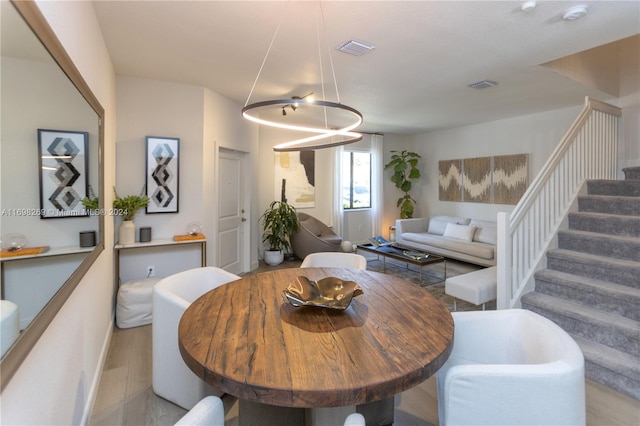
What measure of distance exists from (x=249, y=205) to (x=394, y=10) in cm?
348

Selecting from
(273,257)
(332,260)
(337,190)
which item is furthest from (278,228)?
(332,260)

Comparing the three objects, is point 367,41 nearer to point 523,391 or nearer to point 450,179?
point 523,391

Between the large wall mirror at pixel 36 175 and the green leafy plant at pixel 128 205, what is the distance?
1769mm

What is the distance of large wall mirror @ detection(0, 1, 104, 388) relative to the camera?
2.62ft

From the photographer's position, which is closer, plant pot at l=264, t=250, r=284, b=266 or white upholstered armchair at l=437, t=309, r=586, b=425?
white upholstered armchair at l=437, t=309, r=586, b=425

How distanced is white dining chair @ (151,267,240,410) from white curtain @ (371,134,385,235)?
542 centimetres

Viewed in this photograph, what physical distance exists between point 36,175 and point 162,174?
106 inches

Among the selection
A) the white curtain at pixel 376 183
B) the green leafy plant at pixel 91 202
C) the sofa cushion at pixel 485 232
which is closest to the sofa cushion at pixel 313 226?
the white curtain at pixel 376 183

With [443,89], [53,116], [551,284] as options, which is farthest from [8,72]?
[443,89]

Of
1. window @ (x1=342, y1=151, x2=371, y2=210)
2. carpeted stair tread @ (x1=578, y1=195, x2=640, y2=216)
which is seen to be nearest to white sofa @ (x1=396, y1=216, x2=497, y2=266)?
window @ (x1=342, y1=151, x2=371, y2=210)

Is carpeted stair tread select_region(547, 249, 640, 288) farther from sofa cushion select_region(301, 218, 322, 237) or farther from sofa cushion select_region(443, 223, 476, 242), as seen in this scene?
sofa cushion select_region(301, 218, 322, 237)

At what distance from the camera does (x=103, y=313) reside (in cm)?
248

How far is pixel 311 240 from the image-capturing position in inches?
211

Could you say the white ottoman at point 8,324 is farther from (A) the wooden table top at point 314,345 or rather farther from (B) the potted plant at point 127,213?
(B) the potted plant at point 127,213
